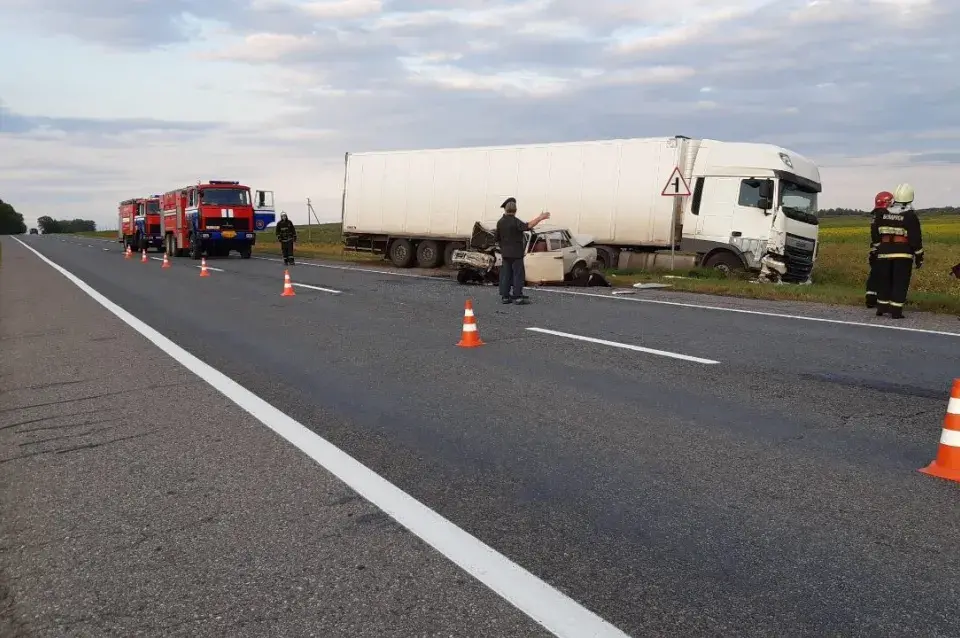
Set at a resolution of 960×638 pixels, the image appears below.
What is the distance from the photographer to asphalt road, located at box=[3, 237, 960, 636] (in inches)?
119

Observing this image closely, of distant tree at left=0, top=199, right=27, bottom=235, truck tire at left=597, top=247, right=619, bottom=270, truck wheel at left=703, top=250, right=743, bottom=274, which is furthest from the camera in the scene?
distant tree at left=0, top=199, right=27, bottom=235

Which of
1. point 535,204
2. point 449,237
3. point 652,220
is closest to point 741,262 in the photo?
point 652,220

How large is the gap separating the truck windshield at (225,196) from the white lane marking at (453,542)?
27116mm

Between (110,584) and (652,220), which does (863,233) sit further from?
(110,584)

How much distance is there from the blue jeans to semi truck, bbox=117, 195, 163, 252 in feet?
102

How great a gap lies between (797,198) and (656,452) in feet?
50.0

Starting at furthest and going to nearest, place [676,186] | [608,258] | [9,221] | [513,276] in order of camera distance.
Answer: [9,221] → [608,258] → [676,186] → [513,276]

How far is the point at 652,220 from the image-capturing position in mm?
19719

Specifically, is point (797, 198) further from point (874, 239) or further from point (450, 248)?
point (450, 248)

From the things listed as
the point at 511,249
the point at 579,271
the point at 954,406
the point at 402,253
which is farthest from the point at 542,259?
the point at 954,406

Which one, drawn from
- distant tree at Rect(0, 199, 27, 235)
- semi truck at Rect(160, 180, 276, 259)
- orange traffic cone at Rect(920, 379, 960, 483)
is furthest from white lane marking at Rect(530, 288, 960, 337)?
A: distant tree at Rect(0, 199, 27, 235)

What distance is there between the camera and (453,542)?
3428 mm

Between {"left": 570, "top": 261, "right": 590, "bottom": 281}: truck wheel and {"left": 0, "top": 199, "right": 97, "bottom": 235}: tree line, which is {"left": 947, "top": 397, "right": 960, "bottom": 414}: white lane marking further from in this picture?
{"left": 0, "top": 199, "right": 97, "bottom": 235}: tree line

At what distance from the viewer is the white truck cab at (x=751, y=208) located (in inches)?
699
